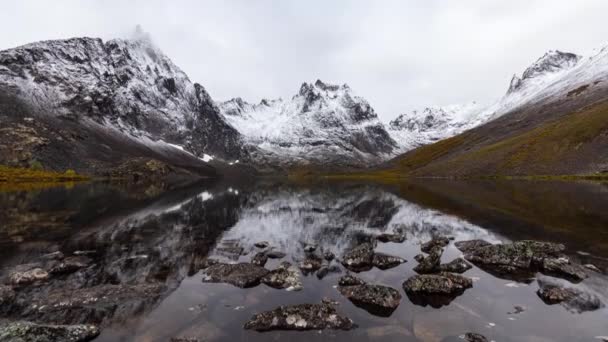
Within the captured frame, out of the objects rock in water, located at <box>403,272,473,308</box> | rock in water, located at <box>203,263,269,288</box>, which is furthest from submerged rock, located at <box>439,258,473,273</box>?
rock in water, located at <box>203,263,269,288</box>

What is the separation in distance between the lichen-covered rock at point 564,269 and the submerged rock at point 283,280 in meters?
16.7

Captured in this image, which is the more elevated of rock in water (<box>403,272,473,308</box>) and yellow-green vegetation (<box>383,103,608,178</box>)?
yellow-green vegetation (<box>383,103,608,178</box>)

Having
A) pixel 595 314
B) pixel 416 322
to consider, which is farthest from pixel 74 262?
pixel 595 314

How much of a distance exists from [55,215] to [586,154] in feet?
570

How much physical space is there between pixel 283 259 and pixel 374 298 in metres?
12.0

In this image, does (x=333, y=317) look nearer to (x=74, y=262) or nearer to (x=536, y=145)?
(x=74, y=262)

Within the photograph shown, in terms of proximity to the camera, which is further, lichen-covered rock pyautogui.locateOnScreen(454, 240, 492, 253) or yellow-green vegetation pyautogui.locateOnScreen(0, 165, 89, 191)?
yellow-green vegetation pyautogui.locateOnScreen(0, 165, 89, 191)

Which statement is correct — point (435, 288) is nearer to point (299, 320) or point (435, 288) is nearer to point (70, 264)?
point (299, 320)

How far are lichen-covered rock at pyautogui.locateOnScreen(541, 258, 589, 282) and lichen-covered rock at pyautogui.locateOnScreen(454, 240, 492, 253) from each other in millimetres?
6237

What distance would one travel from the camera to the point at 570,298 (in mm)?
17938

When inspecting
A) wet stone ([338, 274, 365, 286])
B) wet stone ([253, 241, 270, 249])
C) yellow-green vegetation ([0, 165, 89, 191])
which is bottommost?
wet stone ([253, 241, 270, 249])

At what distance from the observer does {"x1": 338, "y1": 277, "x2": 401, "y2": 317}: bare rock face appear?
1718 centimetres

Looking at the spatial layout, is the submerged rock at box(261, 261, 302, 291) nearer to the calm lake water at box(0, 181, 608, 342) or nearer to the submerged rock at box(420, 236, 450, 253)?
the calm lake water at box(0, 181, 608, 342)

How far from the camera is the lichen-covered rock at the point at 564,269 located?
2106 centimetres
